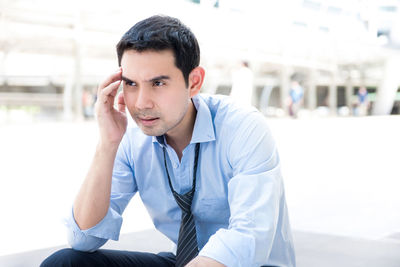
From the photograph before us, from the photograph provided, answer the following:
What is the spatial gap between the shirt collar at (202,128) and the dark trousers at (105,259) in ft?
1.47

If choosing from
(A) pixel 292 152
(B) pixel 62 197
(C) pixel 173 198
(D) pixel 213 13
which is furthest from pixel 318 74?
(C) pixel 173 198

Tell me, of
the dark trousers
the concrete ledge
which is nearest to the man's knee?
the dark trousers

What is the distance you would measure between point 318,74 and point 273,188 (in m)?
27.2

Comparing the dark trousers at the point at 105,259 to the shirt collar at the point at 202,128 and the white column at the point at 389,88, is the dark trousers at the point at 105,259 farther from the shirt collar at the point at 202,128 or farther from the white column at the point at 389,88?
the white column at the point at 389,88

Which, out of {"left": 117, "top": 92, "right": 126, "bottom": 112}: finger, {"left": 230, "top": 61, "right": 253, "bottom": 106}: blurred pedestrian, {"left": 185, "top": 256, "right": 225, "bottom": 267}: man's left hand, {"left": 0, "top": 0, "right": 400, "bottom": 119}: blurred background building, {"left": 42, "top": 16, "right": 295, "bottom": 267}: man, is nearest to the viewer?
{"left": 185, "top": 256, "right": 225, "bottom": 267}: man's left hand

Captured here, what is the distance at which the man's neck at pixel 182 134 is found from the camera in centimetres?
183

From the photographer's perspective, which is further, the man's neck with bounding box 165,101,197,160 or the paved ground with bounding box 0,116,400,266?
the paved ground with bounding box 0,116,400,266

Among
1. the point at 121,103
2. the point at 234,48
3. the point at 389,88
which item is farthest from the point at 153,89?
the point at 389,88

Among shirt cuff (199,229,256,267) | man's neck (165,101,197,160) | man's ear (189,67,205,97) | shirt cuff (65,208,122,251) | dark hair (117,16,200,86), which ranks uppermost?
dark hair (117,16,200,86)

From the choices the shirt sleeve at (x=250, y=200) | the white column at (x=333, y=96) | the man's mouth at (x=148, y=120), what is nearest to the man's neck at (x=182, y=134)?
A: the man's mouth at (x=148, y=120)

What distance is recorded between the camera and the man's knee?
1689 millimetres

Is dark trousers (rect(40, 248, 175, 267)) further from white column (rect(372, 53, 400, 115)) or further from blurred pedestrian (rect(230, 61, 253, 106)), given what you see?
white column (rect(372, 53, 400, 115))

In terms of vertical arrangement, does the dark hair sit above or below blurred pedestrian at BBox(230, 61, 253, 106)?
above

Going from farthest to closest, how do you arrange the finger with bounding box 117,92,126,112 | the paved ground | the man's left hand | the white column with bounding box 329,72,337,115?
1. the white column with bounding box 329,72,337,115
2. the paved ground
3. the finger with bounding box 117,92,126,112
4. the man's left hand
